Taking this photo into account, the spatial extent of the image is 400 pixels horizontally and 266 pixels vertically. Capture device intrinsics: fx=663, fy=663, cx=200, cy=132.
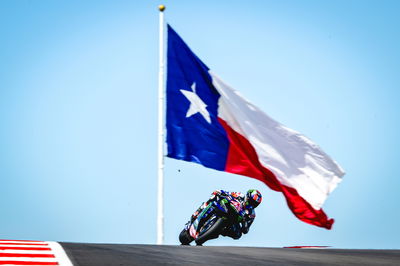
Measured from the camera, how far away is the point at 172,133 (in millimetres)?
14891

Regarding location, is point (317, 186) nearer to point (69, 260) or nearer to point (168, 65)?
point (168, 65)

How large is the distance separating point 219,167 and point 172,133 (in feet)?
4.47

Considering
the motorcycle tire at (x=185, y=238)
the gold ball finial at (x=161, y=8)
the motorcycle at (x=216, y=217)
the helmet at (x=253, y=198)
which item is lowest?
the motorcycle tire at (x=185, y=238)

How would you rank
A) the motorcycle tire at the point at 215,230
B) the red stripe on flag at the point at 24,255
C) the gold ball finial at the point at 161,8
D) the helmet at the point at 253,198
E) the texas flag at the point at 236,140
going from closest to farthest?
the red stripe on flag at the point at 24,255 < the motorcycle tire at the point at 215,230 < the helmet at the point at 253,198 < the texas flag at the point at 236,140 < the gold ball finial at the point at 161,8

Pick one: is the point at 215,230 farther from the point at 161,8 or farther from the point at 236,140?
the point at 161,8

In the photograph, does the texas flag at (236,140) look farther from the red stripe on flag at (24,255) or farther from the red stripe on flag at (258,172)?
the red stripe on flag at (24,255)

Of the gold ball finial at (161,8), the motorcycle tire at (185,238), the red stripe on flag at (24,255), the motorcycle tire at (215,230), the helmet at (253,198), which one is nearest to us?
the red stripe on flag at (24,255)

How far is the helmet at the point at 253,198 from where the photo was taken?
11805mm

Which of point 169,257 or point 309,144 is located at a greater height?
point 309,144

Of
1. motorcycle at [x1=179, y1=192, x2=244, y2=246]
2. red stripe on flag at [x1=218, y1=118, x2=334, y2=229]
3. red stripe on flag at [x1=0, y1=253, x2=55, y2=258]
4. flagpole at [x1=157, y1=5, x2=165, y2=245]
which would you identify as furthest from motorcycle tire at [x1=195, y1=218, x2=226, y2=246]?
red stripe on flag at [x1=0, y1=253, x2=55, y2=258]

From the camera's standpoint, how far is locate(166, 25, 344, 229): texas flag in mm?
14391

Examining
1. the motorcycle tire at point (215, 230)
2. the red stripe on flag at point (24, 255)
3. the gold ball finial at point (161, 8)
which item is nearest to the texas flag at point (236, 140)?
the gold ball finial at point (161, 8)

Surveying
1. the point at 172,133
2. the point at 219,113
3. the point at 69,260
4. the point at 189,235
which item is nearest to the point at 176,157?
the point at 172,133

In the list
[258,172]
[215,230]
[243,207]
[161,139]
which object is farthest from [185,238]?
[161,139]
